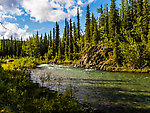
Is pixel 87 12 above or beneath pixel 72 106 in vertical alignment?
above

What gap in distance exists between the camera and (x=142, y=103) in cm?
660

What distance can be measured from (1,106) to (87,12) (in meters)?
52.7

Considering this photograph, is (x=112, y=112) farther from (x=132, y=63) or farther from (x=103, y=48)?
(x=103, y=48)

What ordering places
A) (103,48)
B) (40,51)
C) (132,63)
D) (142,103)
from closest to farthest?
(142,103) < (132,63) < (103,48) < (40,51)

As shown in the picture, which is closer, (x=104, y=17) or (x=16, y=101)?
(x=16, y=101)

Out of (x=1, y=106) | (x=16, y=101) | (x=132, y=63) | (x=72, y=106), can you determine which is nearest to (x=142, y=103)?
(x=72, y=106)

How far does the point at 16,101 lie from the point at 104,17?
138ft

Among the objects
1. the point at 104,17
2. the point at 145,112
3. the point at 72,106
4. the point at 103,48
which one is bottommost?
the point at 145,112

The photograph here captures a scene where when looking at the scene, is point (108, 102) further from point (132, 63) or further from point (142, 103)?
point (132, 63)

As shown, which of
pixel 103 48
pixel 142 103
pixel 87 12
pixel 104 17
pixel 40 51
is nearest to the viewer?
pixel 142 103

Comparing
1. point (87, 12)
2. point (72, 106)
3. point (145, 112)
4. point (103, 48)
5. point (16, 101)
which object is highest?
point (87, 12)

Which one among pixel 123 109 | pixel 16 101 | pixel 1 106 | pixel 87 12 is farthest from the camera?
pixel 87 12

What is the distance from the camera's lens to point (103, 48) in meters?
31.7

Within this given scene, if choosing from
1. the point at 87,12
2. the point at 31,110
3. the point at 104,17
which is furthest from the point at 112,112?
the point at 87,12
